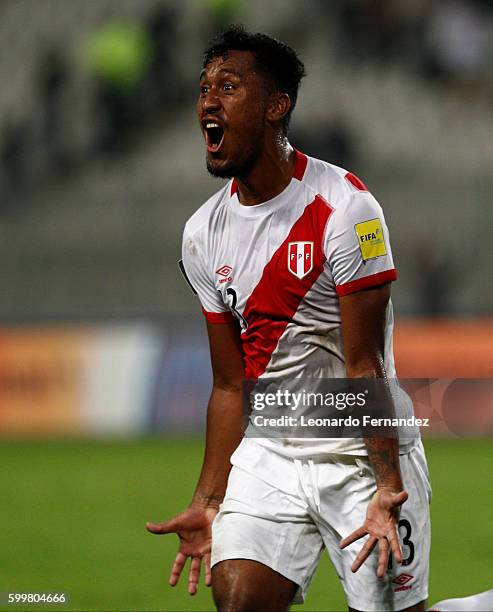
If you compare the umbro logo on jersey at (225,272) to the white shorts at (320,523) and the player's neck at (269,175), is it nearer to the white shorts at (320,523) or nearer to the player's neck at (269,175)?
the player's neck at (269,175)

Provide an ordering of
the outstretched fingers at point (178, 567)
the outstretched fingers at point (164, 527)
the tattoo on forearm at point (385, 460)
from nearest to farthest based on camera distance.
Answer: the tattoo on forearm at point (385, 460) → the outstretched fingers at point (164, 527) → the outstretched fingers at point (178, 567)

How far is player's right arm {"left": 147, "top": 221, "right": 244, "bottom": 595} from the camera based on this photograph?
409 centimetres

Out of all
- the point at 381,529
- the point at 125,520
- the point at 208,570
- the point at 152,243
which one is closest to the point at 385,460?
the point at 381,529

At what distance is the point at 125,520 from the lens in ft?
28.7

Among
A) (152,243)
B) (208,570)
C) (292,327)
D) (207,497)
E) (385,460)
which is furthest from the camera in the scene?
(152,243)

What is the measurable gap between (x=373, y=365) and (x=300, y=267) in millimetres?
381

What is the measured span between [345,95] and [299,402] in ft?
42.3

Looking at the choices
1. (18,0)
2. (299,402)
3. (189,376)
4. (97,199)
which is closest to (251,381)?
(299,402)

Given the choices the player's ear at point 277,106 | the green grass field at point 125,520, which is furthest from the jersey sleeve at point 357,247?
the green grass field at point 125,520

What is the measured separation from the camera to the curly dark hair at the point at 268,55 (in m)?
3.86

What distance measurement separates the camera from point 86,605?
20.2ft

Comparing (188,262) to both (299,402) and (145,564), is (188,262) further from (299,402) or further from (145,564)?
(145,564)

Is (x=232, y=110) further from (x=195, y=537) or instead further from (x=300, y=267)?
(x=195, y=537)

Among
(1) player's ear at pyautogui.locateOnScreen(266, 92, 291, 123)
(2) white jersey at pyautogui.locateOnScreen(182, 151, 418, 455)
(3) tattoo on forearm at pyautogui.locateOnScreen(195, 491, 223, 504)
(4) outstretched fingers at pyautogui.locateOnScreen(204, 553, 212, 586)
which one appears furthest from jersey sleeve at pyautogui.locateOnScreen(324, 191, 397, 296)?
(4) outstretched fingers at pyautogui.locateOnScreen(204, 553, 212, 586)
